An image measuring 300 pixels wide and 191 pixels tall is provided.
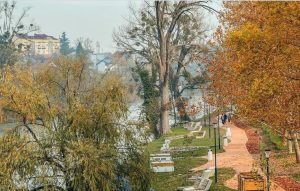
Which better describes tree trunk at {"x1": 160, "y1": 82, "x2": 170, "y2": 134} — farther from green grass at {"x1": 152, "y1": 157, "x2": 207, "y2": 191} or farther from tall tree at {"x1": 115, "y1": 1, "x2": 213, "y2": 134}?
green grass at {"x1": 152, "y1": 157, "x2": 207, "y2": 191}

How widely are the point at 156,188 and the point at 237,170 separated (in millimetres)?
4730

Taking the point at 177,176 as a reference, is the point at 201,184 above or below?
above

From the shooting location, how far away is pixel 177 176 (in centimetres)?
2467

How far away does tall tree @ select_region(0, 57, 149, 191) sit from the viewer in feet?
51.0

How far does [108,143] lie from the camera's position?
16.8 m

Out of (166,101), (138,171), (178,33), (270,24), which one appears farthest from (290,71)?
(178,33)

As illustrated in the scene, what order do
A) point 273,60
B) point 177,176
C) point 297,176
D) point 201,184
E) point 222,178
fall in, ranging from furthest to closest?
point 177,176 < point 222,178 < point 297,176 < point 201,184 < point 273,60

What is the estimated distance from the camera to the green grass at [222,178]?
828 inches

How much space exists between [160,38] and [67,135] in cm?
2728

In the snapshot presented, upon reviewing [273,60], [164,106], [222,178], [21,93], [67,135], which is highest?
[273,60]

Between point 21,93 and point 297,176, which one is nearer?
point 21,93

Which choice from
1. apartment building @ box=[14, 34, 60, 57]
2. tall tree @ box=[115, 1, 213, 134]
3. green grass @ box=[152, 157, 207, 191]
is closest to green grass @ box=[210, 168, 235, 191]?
green grass @ box=[152, 157, 207, 191]

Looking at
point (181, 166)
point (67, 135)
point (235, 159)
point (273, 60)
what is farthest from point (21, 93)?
point (235, 159)

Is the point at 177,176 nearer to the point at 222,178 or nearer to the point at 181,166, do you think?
the point at 222,178
